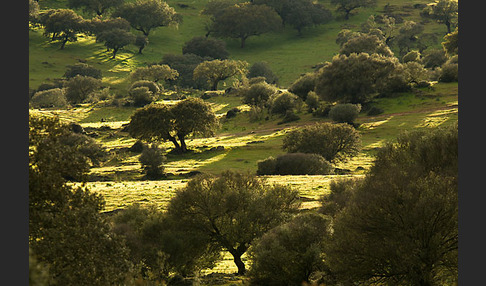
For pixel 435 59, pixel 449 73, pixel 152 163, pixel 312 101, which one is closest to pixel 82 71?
pixel 312 101

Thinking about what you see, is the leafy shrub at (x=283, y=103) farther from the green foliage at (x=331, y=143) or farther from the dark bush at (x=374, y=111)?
the green foliage at (x=331, y=143)

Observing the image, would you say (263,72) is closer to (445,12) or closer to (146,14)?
(146,14)

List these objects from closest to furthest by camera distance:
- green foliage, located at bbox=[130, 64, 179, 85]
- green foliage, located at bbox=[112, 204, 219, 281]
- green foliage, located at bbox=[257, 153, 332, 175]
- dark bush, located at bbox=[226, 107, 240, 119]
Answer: green foliage, located at bbox=[112, 204, 219, 281] → green foliage, located at bbox=[257, 153, 332, 175] → dark bush, located at bbox=[226, 107, 240, 119] → green foliage, located at bbox=[130, 64, 179, 85]

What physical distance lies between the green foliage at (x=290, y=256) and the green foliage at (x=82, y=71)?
395 feet

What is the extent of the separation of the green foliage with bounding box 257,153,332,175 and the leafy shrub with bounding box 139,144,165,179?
11869mm

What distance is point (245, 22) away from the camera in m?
184

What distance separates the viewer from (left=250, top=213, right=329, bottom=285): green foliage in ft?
96.2

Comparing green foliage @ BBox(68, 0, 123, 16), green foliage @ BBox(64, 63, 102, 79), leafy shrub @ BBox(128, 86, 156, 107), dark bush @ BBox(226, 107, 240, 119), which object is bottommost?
dark bush @ BBox(226, 107, 240, 119)

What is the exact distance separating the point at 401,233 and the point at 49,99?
101324 mm

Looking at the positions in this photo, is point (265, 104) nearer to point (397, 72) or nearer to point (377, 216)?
point (397, 72)

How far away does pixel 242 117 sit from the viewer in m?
102

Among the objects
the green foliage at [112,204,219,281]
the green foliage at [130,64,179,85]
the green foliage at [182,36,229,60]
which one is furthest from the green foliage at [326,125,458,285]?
the green foliage at [182,36,229,60]

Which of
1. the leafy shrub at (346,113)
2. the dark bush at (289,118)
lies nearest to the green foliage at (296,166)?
the leafy shrub at (346,113)

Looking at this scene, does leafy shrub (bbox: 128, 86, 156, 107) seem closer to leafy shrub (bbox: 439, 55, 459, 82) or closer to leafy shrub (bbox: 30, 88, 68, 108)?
leafy shrub (bbox: 30, 88, 68, 108)
